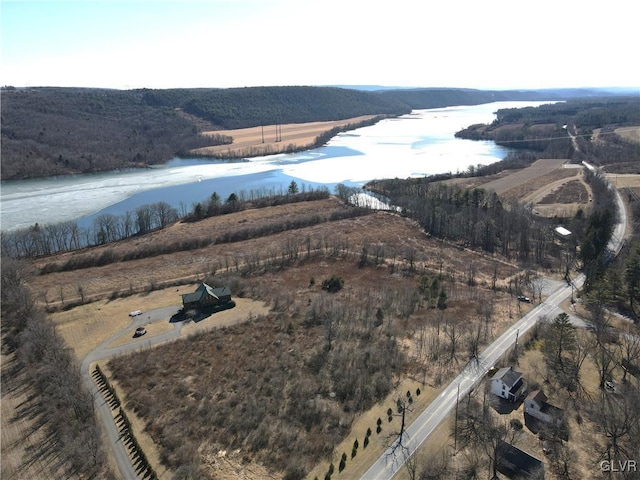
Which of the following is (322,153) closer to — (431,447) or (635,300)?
(635,300)

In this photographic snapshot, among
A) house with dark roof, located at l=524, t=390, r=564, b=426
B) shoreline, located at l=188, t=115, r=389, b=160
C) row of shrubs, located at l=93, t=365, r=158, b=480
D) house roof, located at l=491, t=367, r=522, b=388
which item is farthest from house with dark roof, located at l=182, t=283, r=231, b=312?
shoreline, located at l=188, t=115, r=389, b=160

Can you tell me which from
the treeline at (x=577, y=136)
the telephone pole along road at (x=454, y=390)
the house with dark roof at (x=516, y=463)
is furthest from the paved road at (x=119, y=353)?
the treeline at (x=577, y=136)

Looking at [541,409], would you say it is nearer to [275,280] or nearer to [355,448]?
[355,448]

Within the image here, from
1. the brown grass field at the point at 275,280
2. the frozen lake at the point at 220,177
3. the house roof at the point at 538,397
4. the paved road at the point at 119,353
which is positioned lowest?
the brown grass field at the point at 275,280

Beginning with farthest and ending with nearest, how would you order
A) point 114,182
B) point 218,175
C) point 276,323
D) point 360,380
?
point 218,175, point 114,182, point 276,323, point 360,380

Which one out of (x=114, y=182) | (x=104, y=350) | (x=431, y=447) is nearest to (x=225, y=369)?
(x=104, y=350)

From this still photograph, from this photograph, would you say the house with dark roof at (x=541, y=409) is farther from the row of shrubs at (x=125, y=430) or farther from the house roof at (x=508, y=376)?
the row of shrubs at (x=125, y=430)

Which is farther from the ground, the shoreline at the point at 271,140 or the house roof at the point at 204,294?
the shoreline at the point at 271,140
